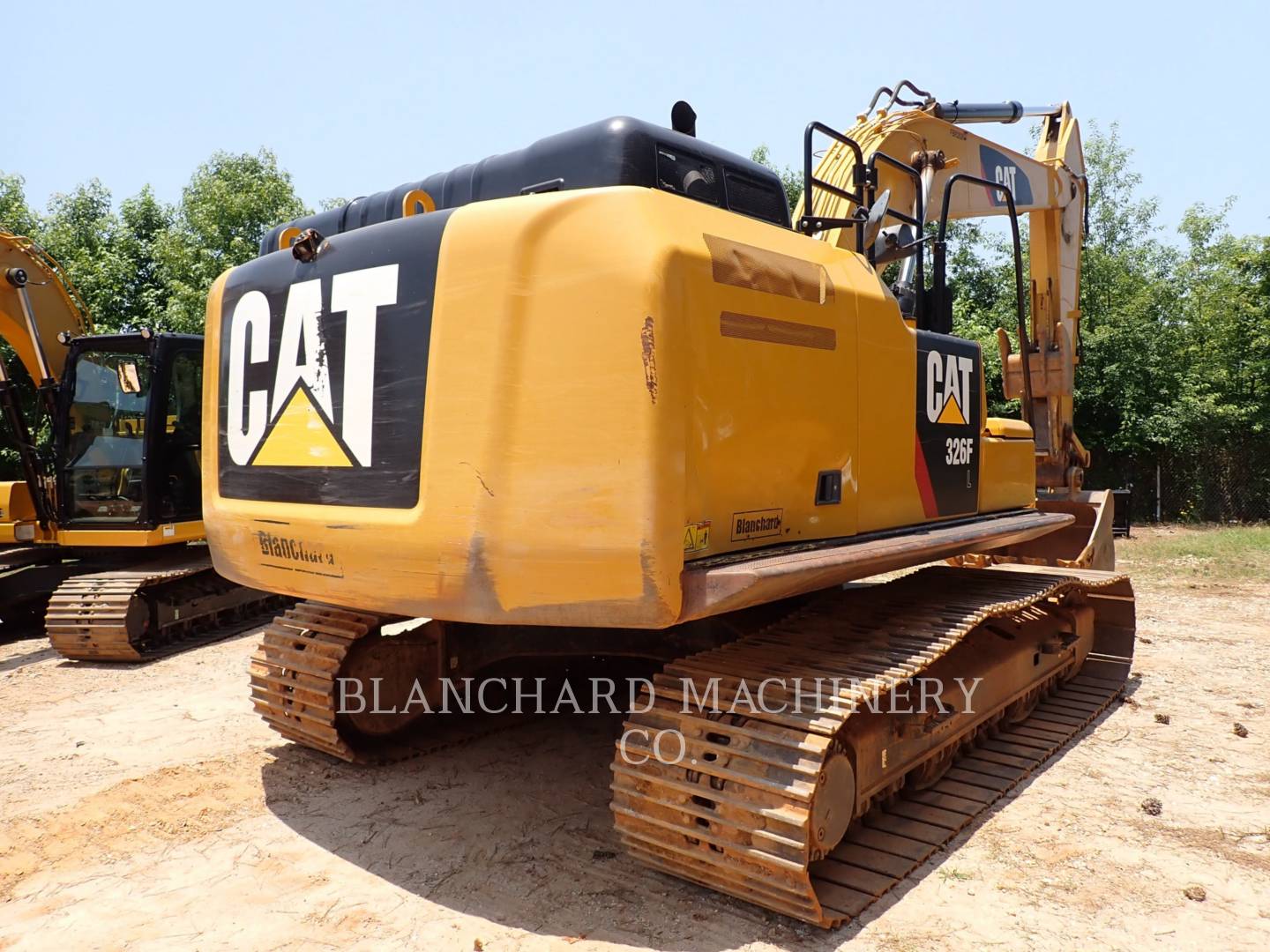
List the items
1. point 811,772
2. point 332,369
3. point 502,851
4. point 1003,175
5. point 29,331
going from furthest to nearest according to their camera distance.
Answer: point 29,331 → point 1003,175 → point 502,851 → point 332,369 → point 811,772

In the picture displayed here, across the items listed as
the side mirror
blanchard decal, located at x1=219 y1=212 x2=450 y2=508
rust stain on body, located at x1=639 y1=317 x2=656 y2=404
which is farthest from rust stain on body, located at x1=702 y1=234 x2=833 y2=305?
blanchard decal, located at x1=219 y1=212 x2=450 y2=508

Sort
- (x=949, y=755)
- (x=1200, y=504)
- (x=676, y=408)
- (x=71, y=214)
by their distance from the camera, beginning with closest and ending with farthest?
(x=676, y=408), (x=949, y=755), (x=1200, y=504), (x=71, y=214)

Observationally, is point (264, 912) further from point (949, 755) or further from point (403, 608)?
point (949, 755)

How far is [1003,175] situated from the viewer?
8.00 metres

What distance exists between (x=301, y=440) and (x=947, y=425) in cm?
295

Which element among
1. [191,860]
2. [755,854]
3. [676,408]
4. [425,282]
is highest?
[425,282]

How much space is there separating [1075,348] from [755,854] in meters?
7.29

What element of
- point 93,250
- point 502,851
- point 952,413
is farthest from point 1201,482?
point 93,250

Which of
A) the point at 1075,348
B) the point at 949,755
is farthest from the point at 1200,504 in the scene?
the point at 949,755

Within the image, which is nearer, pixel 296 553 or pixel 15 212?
pixel 296 553

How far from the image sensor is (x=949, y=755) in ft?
14.7

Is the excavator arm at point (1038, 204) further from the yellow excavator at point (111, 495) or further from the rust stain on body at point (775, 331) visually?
the yellow excavator at point (111, 495)

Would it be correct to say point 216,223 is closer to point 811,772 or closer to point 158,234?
point 158,234

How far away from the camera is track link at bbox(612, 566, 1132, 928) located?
304cm
